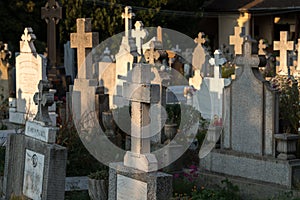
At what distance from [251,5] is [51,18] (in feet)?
39.4

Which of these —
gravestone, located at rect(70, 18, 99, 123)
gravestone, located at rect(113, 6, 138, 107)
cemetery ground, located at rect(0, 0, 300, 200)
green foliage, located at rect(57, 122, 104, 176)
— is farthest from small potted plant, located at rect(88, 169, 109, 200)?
gravestone, located at rect(113, 6, 138, 107)

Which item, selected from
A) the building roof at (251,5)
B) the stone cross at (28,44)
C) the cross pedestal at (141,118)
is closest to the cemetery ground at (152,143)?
the cross pedestal at (141,118)

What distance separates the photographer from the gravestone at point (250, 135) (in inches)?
372

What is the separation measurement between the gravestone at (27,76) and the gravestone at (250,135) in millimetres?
4812

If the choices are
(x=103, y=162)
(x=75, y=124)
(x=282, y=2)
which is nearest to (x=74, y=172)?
(x=103, y=162)

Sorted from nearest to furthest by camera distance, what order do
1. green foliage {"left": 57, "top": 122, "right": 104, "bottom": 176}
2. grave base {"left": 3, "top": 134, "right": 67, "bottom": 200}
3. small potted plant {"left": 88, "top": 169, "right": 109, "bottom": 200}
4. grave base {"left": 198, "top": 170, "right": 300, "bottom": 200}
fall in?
1. grave base {"left": 3, "top": 134, "right": 67, "bottom": 200}
2. small potted plant {"left": 88, "top": 169, "right": 109, "bottom": 200}
3. grave base {"left": 198, "top": 170, "right": 300, "bottom": 200}
4. green foliage {"left": 57, "top": 122, "right": 104, "bottom": 176}

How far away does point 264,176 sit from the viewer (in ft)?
31.2

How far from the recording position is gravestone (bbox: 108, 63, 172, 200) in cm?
753

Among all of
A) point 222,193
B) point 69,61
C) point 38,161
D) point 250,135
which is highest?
point 69,61

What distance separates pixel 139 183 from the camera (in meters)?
7.63

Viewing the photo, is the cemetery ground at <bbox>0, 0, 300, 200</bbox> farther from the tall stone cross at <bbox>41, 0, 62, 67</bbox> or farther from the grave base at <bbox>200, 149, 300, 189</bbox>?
the tall stone cross at <bbox>41, 0, 62, 67</bbox>

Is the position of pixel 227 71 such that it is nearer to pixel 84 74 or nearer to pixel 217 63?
pixel 217 63

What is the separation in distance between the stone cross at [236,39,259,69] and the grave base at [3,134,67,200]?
8.83 ft

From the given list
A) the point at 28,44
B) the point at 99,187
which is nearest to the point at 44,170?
the point at 99,187
